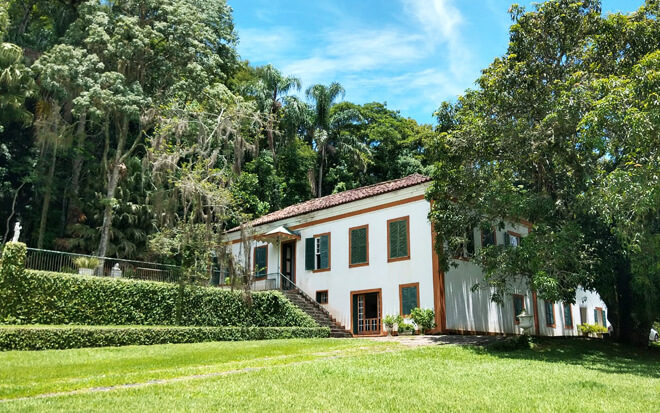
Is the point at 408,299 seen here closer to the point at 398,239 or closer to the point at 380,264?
the point at 380,264

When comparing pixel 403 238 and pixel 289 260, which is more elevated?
pixel 403 238

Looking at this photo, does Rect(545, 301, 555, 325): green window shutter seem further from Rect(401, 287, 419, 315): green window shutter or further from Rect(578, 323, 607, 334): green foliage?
Rect(401, 287, 419, 315): green window shutter

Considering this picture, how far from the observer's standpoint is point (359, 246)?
2147cm

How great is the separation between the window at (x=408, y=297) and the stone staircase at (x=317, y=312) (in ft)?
8.68

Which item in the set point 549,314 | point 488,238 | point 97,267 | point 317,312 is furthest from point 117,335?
point 549,314

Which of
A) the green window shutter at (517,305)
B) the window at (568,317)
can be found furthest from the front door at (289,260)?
the window at (568,317)

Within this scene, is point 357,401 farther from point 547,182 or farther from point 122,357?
point 547,182

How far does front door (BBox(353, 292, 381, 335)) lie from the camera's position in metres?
20.5

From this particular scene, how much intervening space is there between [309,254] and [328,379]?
15.0 meters

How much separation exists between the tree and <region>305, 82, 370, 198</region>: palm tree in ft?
64.5

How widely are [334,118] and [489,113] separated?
2302 cm

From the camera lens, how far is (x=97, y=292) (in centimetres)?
1722

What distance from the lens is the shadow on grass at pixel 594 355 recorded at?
1174cm

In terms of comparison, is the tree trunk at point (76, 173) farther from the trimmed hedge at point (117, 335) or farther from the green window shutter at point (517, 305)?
the green window shutter at point (517, 305)
